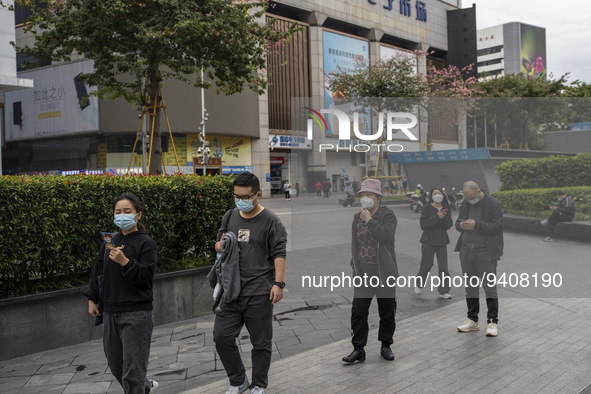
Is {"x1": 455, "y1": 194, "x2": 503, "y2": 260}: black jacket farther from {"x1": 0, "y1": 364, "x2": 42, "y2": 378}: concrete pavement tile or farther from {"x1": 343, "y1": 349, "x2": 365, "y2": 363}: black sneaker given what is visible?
{"x1": 0, "y1": 364, "x2": 42, "y2": 378}: concrete pavement tile

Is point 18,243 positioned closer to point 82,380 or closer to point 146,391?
point 82,380

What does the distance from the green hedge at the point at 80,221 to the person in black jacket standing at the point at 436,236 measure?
2.69m

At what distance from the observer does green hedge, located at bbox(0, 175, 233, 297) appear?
5805mm

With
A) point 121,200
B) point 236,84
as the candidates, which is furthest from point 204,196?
point 236,84

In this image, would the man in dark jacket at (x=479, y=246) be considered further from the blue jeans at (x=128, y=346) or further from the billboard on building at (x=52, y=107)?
the billboard on building at (x=52, y=107)

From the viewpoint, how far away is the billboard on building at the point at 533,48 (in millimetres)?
93688

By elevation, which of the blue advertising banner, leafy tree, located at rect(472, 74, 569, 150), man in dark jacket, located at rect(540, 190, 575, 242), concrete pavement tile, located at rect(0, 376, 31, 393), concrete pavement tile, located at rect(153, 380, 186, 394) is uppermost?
leafy tree, located at rect(472, 74, 569, 150)

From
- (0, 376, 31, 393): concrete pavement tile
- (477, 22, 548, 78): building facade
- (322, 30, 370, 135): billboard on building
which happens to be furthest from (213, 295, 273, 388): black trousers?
(477, 22, 548, 78): building facade

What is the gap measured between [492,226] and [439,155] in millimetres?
982

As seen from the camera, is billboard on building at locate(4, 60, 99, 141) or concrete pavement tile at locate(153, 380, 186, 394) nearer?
concrete pavement tile at locate(153, 380, 186, 394)

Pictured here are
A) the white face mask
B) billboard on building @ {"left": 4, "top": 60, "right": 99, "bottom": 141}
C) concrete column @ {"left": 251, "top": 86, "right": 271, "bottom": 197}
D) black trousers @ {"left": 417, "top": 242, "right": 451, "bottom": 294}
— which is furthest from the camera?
concrete column @ {"left": 251, "top": 86, "right": 271, "bottom": 197}

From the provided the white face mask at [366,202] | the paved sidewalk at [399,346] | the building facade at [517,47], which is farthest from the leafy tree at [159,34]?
the building facade at [517,47]

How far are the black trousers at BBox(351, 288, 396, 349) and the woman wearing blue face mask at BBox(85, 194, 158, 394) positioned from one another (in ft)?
6.78

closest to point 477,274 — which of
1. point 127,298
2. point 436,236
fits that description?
point 436,236
